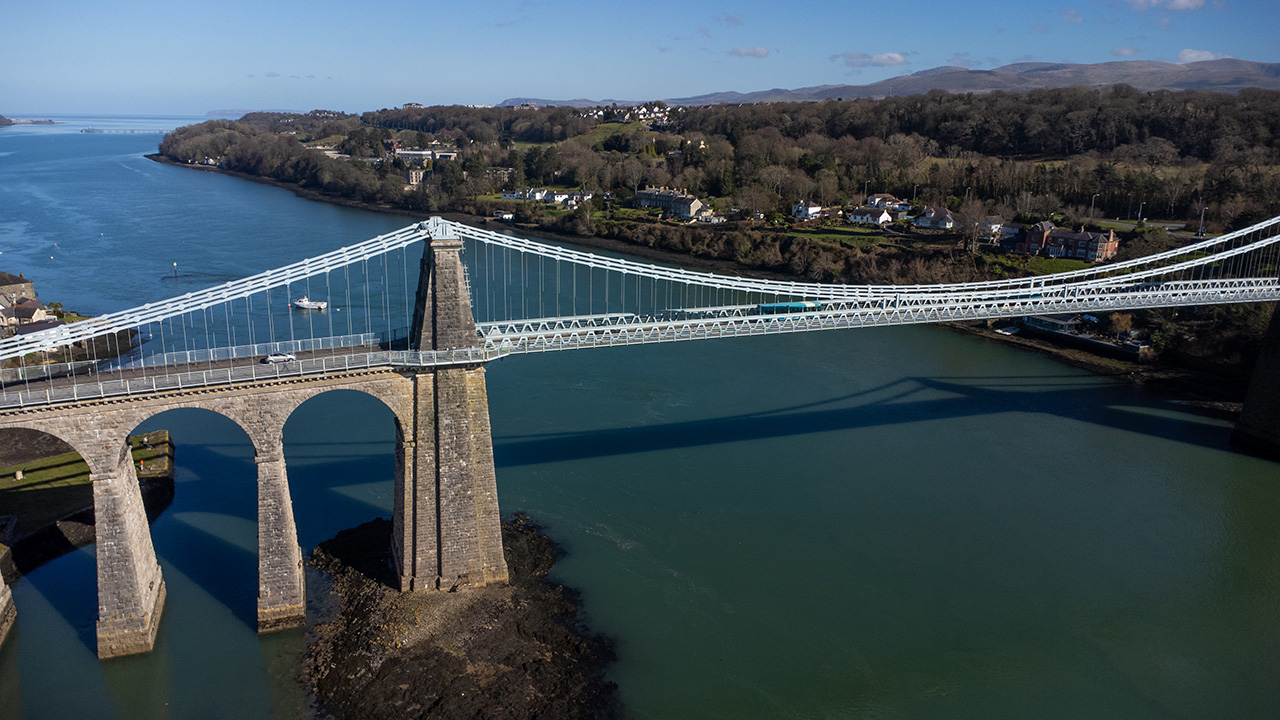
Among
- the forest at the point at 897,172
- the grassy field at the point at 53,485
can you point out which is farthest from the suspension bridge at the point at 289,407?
the forest at the point at 897,172

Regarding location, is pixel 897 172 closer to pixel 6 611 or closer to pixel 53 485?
pixel 53 485

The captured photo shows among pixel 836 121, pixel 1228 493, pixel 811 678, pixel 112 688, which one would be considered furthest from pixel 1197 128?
pixel 112 688

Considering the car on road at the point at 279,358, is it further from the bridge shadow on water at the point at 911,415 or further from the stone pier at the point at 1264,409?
the stone pier at the point at 1264,409

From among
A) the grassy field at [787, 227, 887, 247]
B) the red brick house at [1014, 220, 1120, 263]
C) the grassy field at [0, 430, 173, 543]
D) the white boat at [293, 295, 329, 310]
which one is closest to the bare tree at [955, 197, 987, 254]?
the red brick house at [1014, 220, 1120, 263]

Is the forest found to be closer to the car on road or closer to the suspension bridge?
the suspension bridge

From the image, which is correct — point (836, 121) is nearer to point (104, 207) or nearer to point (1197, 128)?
point (1197, 128)

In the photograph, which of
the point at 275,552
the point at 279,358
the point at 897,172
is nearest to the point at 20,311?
the point at 279,358
